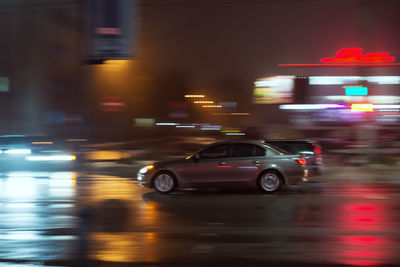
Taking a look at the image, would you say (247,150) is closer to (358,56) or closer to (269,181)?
(269,181)

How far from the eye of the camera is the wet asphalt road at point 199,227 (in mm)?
5832

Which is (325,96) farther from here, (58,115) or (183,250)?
(183,250)

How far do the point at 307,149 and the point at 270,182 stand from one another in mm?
2608

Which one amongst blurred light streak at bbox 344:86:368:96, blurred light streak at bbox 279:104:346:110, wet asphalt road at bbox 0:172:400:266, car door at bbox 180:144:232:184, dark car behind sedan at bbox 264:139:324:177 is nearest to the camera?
wet asphalt road at bbox 0:172:400:266

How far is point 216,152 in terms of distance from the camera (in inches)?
457

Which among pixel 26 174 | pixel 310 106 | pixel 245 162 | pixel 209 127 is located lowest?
pixel 26 174

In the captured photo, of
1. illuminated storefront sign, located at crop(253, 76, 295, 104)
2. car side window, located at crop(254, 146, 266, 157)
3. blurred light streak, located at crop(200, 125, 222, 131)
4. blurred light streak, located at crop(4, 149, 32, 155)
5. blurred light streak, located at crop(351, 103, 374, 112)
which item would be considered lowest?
blurred light streak, located at crop(4, 149, 32, 155)

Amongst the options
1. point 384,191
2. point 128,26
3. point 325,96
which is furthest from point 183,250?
point 325,96

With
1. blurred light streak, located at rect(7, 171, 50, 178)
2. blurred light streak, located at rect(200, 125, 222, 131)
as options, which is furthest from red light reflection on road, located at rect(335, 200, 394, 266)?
blurred light streak, located at rect(200, 125, 222, 131)

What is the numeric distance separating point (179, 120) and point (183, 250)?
177 ft

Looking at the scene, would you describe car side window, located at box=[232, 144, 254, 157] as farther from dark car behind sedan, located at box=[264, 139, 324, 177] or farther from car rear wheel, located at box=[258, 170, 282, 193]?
dark car behind sedan, located at box=[264, 139, 324, 177]

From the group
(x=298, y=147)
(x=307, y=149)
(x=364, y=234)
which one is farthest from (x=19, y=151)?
(x=364, y=234)

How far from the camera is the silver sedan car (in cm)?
1141

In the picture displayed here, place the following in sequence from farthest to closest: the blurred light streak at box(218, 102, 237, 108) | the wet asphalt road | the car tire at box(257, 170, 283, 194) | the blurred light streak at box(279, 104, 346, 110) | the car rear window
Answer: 1. the blurred light streak at box(218, 102, 237, 108)
2. the blurred light streak at box(279, 104, 346, 110)
3. the car rear window
4. the car tire at box(257, 170, 283, 194)
5. the wet asphalt road
